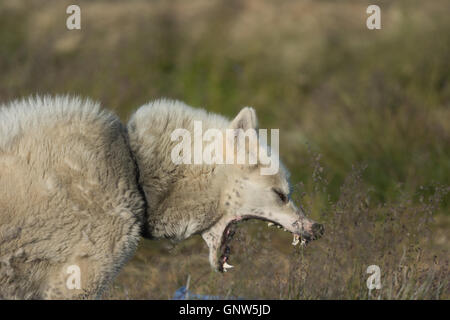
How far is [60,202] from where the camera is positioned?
388 cm

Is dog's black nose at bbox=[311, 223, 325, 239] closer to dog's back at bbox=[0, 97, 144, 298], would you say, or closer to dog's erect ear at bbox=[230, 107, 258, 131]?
dog's erect ear at bbox=[230, 107, 258, 131]

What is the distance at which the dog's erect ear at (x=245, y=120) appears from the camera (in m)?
4.26

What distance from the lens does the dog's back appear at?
12.6 feet

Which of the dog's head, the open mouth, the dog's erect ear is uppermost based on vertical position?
the dog's erect ear

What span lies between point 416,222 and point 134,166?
94.5 inches

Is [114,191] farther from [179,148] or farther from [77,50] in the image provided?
[77,50]

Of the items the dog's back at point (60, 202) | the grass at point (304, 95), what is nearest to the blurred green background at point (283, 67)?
the grass at point (304, 95)

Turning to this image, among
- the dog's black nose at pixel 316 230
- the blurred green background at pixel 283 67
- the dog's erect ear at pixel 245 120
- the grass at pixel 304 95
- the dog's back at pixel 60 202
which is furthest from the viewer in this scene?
the blurred green background at pixel 283 67

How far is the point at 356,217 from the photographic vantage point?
5.14 metres

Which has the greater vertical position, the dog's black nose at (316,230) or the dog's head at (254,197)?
the dog's head at (254,197)

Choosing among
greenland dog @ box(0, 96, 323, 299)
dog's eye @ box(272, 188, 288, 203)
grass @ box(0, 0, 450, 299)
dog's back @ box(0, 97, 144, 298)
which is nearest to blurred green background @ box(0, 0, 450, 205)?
grass @ box(0, 0, 450, 299)

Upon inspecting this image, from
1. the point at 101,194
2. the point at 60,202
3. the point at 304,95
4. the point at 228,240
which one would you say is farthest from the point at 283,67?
the point at 60,202

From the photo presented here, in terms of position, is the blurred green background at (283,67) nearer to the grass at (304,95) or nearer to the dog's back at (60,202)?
the grass at (304,95)

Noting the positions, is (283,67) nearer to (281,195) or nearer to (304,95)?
(304,95)
